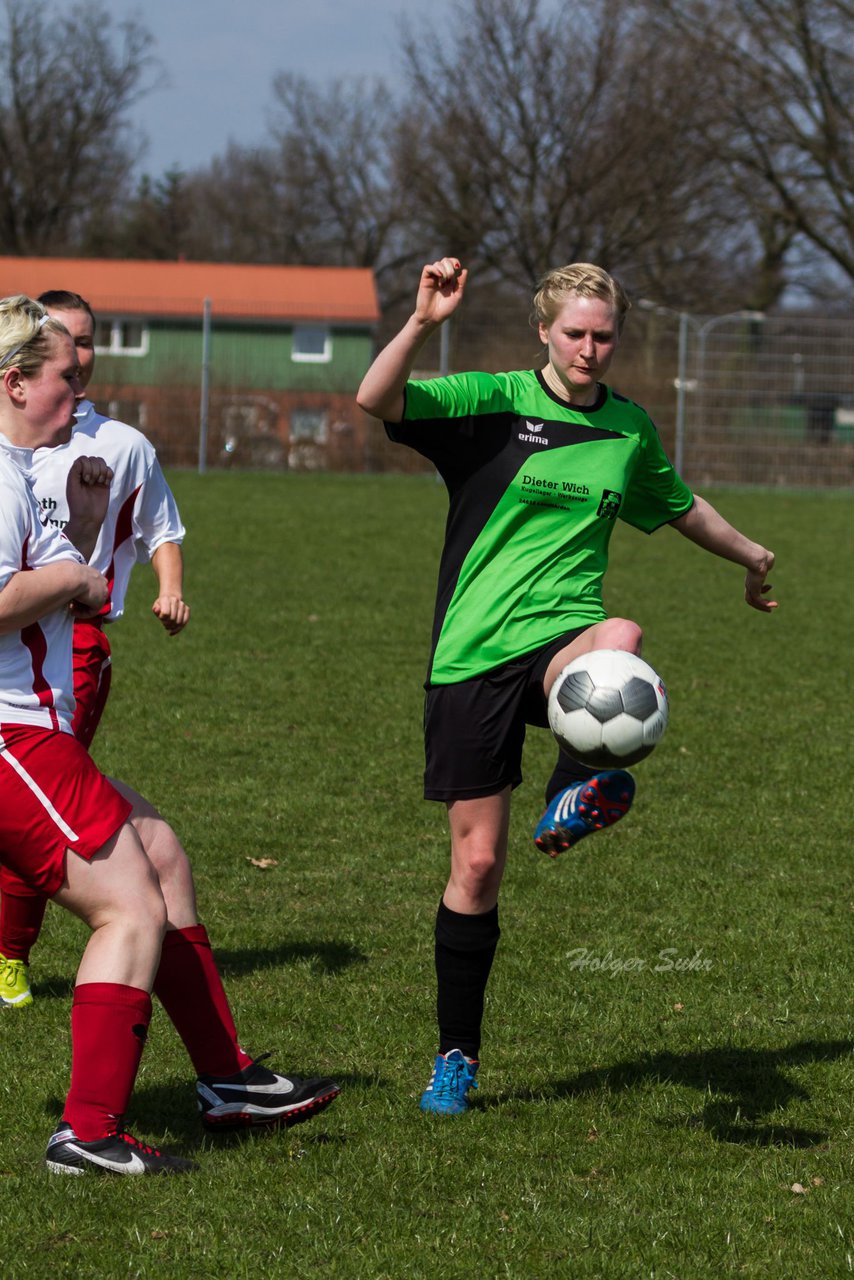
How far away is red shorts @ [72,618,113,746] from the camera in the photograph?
15.5ft

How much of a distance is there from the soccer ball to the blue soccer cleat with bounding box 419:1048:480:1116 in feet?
2.84

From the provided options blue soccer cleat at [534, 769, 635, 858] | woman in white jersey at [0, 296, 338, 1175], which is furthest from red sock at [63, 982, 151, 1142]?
blue soccer cleat at [534, 769, 635, 858]

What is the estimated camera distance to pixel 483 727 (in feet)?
13.3

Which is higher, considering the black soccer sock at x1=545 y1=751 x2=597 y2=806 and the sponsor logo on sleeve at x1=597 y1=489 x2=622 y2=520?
the sponsor logo on sleeve at x1=597 y1=489 x2=622 y2=520

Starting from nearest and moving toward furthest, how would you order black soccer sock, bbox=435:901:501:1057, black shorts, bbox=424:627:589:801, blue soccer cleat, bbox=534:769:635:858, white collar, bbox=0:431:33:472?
1. white collar, bbox=0:431:33:472
2. blue soccer cleat, bbox=534:769:635:858
3. black shorts, bbox=424:627:589:801
4. black soccer sock, bbox=435:901:501:1057

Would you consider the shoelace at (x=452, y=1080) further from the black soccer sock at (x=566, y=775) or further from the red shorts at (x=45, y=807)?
the red shorts at (x=45, y=807)

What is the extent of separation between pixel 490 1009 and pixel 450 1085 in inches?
30.8

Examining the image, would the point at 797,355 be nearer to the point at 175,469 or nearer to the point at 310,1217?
the point at 175,469

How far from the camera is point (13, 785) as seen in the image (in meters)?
3.43

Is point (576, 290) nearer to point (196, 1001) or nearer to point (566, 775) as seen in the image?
point (566, 775)

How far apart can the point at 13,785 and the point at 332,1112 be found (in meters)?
1.30

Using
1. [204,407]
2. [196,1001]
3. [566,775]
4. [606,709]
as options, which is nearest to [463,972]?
[566,775]

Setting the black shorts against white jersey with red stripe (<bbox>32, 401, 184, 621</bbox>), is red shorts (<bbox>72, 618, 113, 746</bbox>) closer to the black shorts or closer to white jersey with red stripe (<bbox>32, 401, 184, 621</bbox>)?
white jersey with red stripe (<bbox>32, 401, 184, 621</bbox>)

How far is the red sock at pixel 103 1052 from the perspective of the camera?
3512 mm
